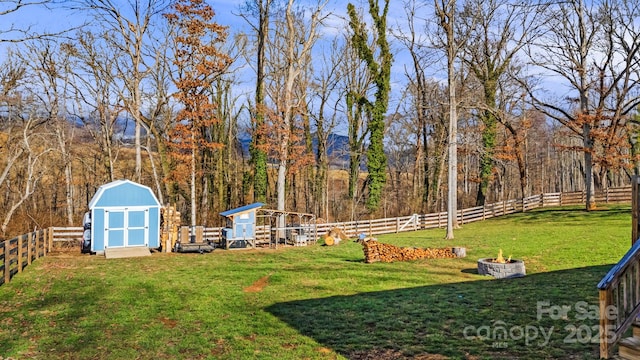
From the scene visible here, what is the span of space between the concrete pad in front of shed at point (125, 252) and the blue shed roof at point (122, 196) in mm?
1926

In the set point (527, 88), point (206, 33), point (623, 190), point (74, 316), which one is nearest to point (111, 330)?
point (74, 316)

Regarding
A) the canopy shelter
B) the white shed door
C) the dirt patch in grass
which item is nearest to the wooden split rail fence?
the canopy shelter

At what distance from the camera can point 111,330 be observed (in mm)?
8438

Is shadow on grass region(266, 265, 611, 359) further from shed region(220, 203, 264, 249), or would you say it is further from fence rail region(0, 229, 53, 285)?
shed region(220, 203, 264, 249)

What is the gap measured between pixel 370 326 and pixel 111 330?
489 centimetres

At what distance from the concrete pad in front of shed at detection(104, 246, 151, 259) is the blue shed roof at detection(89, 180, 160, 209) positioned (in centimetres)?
193

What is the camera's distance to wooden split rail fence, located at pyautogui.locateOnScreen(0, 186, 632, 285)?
14.3 metres

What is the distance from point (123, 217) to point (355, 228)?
1294 cm

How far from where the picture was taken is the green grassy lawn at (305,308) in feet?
23.8

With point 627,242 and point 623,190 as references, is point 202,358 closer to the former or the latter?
point 627,242

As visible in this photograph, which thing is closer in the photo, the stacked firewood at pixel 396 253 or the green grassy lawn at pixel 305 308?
the green grassy lawn at pixel 305 308

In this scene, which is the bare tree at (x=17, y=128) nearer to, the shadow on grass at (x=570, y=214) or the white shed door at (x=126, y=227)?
the white shed door at (x=126, y=227)

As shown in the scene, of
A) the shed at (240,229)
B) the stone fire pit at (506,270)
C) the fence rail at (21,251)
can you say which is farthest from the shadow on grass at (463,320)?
the shed at (240,229)

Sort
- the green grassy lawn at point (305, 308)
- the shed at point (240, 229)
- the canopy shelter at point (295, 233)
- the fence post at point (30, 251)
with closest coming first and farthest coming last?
the green grassy lawn at point (305, 308)
the fence post at point (30, 251)
the shed at point (240, 229)
the canopy shelter at point (295, 233)
